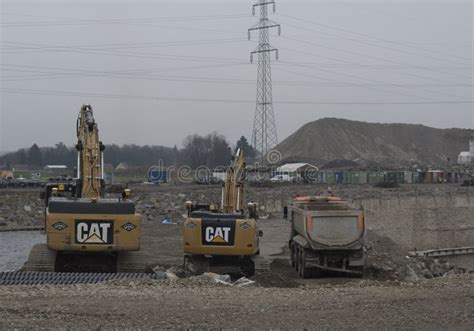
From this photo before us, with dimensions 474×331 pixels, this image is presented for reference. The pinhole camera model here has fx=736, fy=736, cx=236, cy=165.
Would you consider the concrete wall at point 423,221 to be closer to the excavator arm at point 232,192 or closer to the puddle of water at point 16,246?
the puddle of water at point 16,246

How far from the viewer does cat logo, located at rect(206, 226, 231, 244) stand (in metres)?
18.1

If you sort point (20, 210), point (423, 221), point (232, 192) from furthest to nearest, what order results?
point (423, 221), point (20, 210), point (232, 192)

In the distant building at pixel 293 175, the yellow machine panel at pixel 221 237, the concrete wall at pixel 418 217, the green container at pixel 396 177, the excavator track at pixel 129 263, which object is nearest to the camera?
the excavator track at pixel 129 263

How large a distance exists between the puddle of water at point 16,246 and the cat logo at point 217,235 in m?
8.24

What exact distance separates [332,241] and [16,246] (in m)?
18.7

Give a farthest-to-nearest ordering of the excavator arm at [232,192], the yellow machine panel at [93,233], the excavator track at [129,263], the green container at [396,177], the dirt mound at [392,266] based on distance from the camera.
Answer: the green container at [396,177] < the dirt mound at [392,266] < the excavator arm at [232,192] < the excavator track at [129,263] < the yellow machine panel at [93,233]

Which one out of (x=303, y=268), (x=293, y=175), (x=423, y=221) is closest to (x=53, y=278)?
(x=303, y=268)

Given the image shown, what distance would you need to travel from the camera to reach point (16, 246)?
32.6m

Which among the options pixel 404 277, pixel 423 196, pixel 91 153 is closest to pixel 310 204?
pixel 404 277

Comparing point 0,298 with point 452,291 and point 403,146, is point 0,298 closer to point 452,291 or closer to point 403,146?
point 452,291

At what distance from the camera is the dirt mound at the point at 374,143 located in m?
A: 141

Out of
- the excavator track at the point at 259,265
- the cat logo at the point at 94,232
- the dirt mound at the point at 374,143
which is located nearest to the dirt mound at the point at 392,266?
the excavator track at the point at 259,265

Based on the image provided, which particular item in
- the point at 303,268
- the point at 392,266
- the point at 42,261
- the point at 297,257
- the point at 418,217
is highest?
the point at 42,261

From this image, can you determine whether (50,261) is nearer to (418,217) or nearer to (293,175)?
(418,217)
